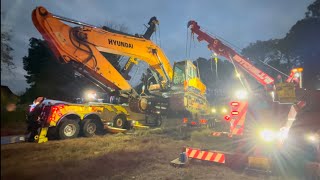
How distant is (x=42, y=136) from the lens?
962 cm

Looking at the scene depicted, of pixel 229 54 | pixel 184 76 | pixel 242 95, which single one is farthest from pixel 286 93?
pixel 229 54

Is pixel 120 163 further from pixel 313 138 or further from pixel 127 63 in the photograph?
pixel 127 63

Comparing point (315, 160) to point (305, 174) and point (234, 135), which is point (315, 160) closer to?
point (305, 174)

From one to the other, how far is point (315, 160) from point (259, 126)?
1604mm

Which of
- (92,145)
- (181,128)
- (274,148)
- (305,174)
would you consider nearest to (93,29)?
(92,145)

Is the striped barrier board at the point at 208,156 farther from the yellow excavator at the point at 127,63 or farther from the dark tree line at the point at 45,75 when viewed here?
the dark tree line at the point at 45,75

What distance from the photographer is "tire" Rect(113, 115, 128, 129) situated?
12.9 meters

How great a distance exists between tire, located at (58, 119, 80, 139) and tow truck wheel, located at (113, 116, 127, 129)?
2378mm

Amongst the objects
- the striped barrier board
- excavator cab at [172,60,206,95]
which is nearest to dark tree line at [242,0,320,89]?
excavator cab at [172,60,206,95]

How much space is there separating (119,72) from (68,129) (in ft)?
13.4

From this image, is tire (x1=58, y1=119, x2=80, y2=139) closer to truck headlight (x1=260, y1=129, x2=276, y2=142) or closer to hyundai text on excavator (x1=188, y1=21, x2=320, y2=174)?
hyundai text on excavator (x1=188, y1=21, x2=320, y2=174)

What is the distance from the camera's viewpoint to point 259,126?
23.2ft

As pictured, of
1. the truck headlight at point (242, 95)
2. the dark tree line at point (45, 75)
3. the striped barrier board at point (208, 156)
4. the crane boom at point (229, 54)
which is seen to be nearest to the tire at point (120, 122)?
the dark tree line at point (45, 75)

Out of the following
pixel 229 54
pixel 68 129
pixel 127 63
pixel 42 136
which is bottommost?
pixel 42 136
